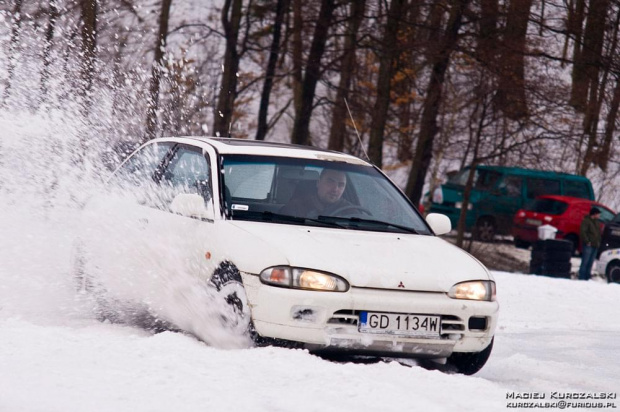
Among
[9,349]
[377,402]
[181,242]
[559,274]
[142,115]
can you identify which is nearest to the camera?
[377,402]

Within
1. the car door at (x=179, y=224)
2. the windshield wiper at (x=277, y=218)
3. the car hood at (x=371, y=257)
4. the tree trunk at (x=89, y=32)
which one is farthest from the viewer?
the tree trunk at (x=89, y=32)

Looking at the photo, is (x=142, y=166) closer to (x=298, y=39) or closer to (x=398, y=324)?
(x=398, y=324)

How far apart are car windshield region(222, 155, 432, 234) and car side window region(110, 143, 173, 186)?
1.03 metres

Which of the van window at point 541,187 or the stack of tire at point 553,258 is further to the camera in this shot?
the van window at point 541,187

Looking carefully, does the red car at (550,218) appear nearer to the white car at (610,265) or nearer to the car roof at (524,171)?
the car roof at (524,171)

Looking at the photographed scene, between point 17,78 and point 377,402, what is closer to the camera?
point 377,402

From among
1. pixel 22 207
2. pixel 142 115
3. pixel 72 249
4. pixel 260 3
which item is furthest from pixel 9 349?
pixel 260 3

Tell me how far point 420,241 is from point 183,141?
6.78 ft

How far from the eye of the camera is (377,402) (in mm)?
4824

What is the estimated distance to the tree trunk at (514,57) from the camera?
70.1 ft

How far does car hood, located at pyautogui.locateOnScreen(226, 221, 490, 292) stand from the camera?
5.96m

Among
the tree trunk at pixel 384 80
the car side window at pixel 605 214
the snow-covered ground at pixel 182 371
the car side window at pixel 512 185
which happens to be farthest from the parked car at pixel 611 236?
the snow-covered ground at pixel 182 371

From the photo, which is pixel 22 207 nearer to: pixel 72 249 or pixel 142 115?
pixel 72 249

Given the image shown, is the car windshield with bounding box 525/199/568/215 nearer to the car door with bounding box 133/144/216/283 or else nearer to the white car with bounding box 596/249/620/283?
the white car with bounding box 596/249/620/283
